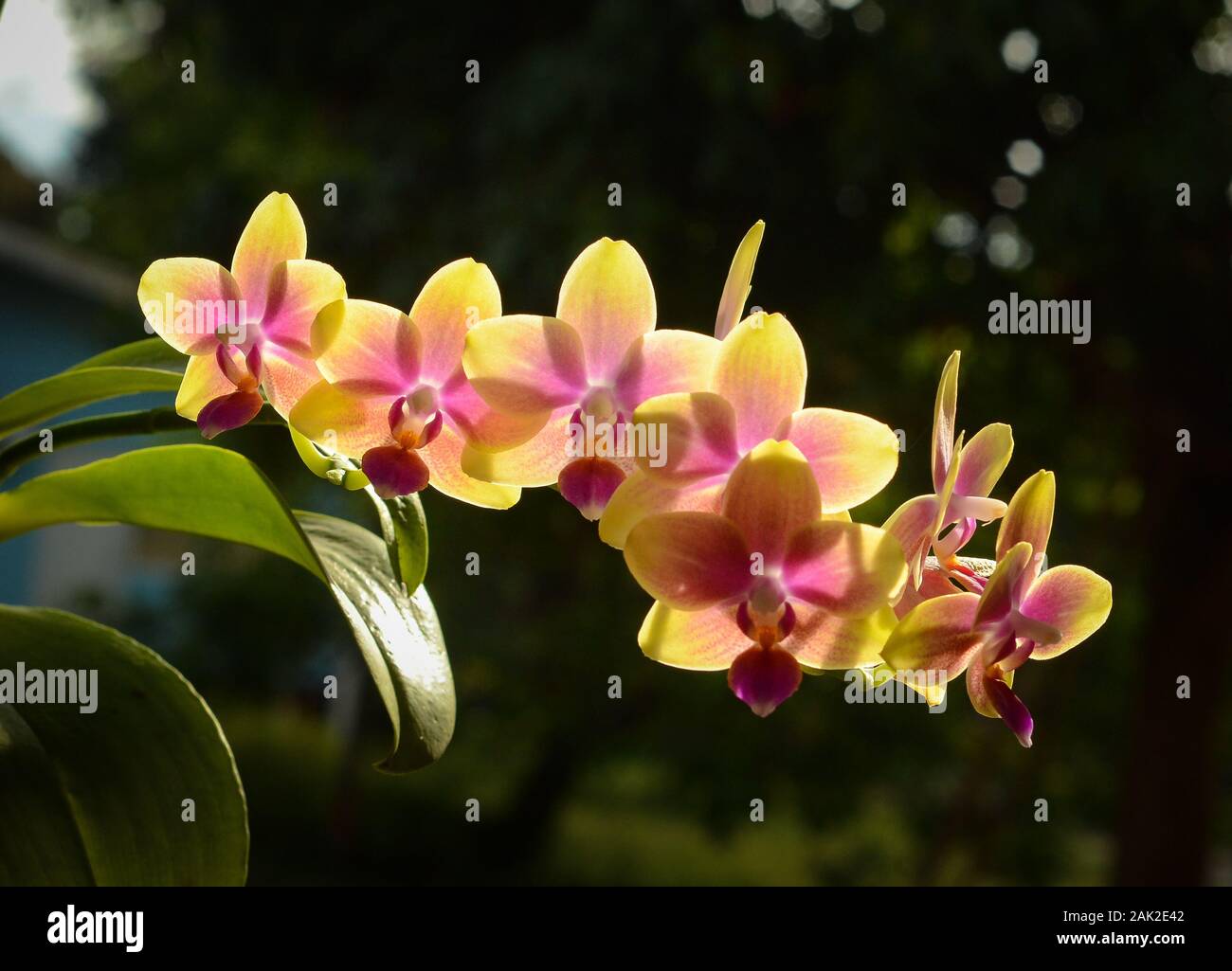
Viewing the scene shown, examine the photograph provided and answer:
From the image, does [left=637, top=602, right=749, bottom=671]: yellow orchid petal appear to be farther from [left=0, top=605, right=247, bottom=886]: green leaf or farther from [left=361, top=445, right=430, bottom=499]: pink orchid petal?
[left=0, top=605, right=247, bottom=886]: green leaf

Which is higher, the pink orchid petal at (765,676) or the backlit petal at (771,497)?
the backlit petal at (771,497)

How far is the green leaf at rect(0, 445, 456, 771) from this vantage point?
0.46 meters

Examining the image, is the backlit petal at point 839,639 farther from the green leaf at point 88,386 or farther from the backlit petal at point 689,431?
the green leaf at point 88,386

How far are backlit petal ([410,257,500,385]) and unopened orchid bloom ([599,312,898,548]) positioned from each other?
81 mm

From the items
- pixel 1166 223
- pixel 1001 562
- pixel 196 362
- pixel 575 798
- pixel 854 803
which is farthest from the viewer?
pixel 575 798

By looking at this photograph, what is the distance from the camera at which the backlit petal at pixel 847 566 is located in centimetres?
35

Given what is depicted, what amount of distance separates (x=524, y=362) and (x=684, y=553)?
3.3 inches

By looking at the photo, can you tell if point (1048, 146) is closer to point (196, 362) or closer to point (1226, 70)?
point (1226, 70)

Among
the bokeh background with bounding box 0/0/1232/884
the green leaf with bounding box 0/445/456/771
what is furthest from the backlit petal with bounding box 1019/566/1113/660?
the bokeh background with bounding box 0/0/1232/884

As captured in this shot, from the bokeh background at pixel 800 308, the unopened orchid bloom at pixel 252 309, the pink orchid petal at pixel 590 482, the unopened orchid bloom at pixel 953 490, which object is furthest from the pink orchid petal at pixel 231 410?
the bokeh background at pixel 800 308

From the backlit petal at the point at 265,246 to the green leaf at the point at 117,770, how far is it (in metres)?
0.17

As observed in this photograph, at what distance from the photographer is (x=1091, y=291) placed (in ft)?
10.7
